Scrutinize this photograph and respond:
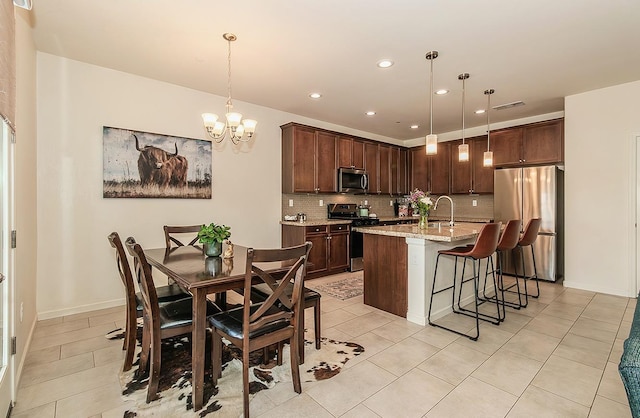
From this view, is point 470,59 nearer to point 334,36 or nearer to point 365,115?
point 334,36

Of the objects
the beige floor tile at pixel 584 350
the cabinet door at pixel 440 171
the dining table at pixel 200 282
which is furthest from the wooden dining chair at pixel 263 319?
the cabinet door at pixel 440 171

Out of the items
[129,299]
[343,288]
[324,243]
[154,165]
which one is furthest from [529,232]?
[154,165]

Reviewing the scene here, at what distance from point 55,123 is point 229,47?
2.02 m

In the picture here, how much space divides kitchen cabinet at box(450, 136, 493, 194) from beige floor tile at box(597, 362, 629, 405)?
3971 mm

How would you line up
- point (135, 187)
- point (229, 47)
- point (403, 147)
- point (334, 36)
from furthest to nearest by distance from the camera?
point (403, 147), point (135, 187), point (229, 47), point (334, 36)

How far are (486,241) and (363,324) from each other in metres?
1.43

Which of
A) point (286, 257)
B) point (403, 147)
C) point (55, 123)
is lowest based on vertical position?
Result: point (286, 257)

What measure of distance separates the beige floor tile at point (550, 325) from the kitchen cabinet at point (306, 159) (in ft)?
11.3

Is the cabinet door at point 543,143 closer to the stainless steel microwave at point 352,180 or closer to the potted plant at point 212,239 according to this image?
the stainless steel microwave at point 352,180

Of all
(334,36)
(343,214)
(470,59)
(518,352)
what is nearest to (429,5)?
(334,36)

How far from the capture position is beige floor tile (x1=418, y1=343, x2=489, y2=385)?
7.18ft

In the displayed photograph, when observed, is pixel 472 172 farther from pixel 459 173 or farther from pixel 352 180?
pixel 352 180

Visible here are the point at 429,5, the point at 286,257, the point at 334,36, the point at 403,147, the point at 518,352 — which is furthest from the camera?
the point at 403,147

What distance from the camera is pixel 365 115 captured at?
17.5 feet
